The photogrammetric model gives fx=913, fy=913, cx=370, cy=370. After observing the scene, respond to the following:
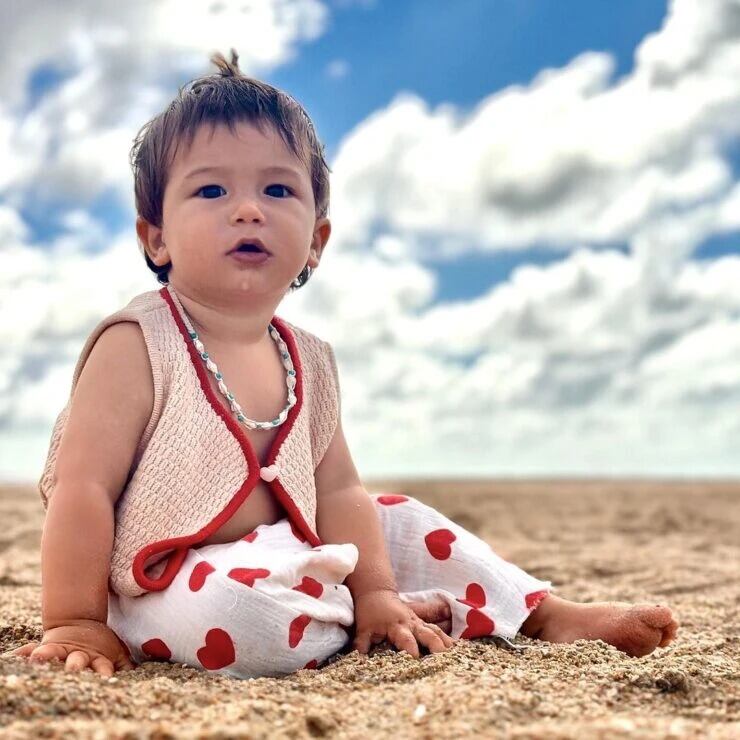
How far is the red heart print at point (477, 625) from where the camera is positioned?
2297 mm

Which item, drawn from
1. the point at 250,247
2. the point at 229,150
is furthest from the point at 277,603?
the point at 229,150

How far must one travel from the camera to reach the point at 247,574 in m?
2.01

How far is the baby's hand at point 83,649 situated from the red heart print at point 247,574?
30 centimetres

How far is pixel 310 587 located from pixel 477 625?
18.4 inches

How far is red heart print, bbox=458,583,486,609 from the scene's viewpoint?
236 centimetres

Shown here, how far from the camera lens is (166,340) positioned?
2248mm

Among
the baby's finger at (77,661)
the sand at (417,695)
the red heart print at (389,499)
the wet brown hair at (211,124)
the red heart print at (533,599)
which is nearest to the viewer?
the sand at (417,695)

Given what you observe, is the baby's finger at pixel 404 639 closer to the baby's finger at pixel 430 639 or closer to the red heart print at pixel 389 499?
the baby's finger at pixel 430 639

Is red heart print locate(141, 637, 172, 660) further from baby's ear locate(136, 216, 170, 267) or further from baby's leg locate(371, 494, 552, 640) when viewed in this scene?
baby's ear locate(136, 216, 170, 267)

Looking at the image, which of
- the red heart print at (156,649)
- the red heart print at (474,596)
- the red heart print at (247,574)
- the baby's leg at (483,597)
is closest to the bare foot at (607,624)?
the baby's leg at (483,597)

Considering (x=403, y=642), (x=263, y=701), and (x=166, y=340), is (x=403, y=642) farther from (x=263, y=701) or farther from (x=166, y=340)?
(x=166, y=340)

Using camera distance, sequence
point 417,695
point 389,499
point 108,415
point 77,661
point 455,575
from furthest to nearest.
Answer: point 389,499, point 455,575, point 108,415, point 77,661, point 417,695

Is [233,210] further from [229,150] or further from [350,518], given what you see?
[350,518]

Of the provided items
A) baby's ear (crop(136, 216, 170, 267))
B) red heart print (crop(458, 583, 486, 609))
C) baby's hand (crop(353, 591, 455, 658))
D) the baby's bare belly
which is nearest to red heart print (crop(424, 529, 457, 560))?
red heart print (crop(458, 583, 486, 609))
